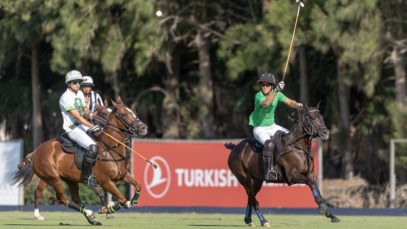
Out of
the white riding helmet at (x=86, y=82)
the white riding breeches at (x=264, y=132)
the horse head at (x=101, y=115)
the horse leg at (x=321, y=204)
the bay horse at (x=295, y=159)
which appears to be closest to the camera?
the horse leg at (x=321, y=204)

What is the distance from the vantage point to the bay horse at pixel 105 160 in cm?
1847

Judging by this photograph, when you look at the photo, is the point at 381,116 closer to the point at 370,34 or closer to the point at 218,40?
the point at 370,34

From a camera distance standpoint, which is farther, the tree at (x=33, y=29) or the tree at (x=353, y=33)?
the tree at (x=33, y=29)

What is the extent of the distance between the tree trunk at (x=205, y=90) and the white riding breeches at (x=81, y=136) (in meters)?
12.3

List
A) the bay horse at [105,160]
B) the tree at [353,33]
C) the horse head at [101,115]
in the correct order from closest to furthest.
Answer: the bay horse at [105,160] < the horse head at [101,115] < the tree at [353,33]

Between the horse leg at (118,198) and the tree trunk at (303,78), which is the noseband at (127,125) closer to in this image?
the horse leg at (118,198)

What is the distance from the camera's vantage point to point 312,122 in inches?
687

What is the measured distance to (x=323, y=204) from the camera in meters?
16.5

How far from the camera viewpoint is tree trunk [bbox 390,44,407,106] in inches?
1059

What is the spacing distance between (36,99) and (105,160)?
15.1m

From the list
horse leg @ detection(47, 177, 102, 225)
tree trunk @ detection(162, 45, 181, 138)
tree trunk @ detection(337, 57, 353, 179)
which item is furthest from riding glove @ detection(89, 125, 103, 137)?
tree trunk @ detection(162, 45, 181, 138)

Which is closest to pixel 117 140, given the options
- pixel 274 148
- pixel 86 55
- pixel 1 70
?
pixel 274 148

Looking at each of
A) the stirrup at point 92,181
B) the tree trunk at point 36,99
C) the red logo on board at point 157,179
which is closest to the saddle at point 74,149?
the stirrup at point 92,181

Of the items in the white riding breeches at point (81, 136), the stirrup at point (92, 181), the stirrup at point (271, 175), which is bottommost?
the stirrup at point (92, 181)
